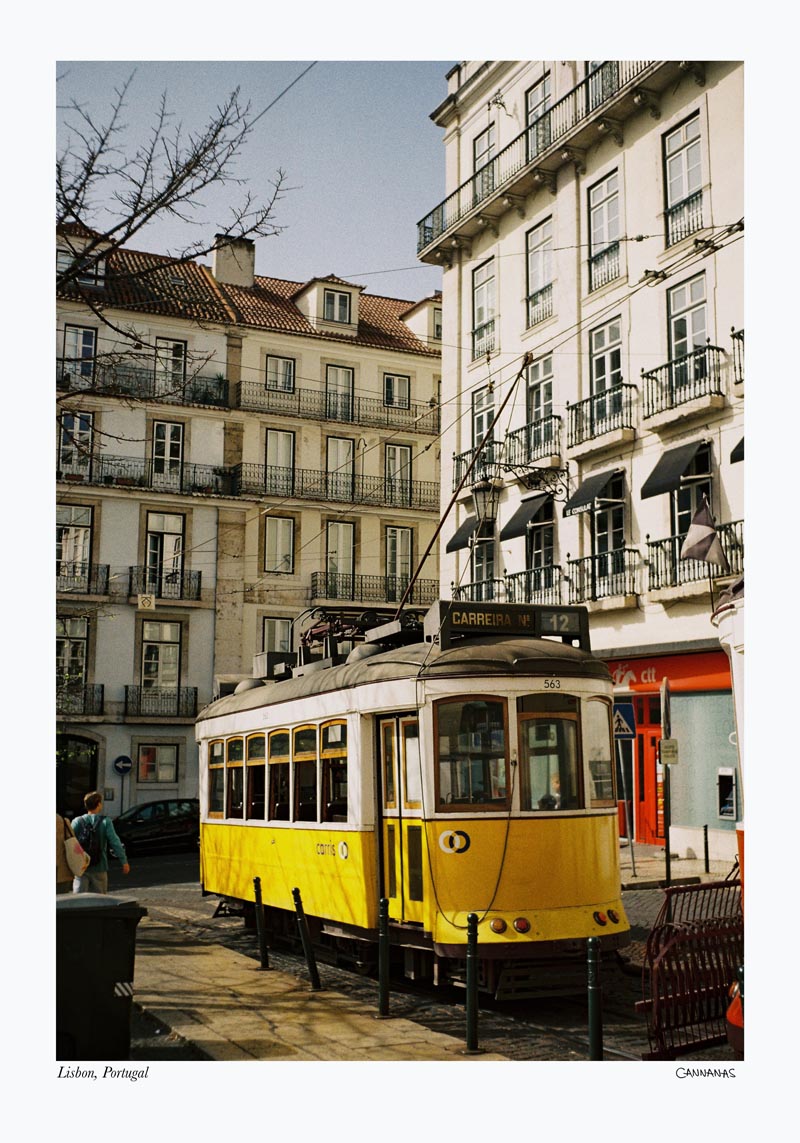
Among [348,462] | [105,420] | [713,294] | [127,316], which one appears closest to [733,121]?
[713,294]

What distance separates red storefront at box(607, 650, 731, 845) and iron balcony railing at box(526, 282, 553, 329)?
441 cm

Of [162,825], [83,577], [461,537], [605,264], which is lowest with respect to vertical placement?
[162,825]

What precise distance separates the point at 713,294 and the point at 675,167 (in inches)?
74.9

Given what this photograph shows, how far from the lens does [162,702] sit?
41.8 feet

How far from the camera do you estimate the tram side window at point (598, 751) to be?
9.16 metres

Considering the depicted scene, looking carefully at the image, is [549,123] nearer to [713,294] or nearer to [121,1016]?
[713,294]

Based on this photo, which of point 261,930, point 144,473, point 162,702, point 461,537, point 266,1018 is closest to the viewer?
point 266,1018

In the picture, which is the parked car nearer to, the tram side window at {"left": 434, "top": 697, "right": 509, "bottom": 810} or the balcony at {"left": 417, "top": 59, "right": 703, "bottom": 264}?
the tram side window at {"left": 434, "top": 697, "right": 509, "bottom": 810}

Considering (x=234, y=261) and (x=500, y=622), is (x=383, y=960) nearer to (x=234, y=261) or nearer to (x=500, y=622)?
(x=500, y=622)

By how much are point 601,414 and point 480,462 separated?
208 centimetres

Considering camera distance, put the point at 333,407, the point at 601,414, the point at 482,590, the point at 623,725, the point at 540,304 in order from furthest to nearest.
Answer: the point at 482,590
the point at 601,414
the point at 540,304
the point at 623,725
the point at 333,407

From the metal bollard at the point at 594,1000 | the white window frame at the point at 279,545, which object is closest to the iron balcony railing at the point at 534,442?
the white window frame at the point at 279,545

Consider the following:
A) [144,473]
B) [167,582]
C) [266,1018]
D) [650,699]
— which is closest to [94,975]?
[266,1018]

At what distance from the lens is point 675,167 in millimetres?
11898
